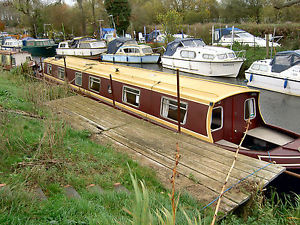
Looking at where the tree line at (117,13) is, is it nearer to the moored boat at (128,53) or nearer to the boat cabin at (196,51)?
the moored boat at (128,53)

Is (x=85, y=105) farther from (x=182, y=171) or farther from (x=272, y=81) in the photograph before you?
(x=272, y=81)

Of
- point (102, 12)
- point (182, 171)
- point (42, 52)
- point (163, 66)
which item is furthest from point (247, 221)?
point (102, 12)

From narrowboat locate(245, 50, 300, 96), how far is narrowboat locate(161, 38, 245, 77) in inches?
102

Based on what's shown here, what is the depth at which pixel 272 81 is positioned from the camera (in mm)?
16312

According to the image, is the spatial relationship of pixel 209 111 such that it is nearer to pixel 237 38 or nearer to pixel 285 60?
pixel 285 60

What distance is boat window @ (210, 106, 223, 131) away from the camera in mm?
7035

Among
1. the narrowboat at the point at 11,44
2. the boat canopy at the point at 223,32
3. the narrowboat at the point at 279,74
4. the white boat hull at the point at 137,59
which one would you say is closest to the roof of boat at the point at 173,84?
the narrowboat at the point at 279,74

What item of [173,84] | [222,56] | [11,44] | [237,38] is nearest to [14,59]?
[222,56]

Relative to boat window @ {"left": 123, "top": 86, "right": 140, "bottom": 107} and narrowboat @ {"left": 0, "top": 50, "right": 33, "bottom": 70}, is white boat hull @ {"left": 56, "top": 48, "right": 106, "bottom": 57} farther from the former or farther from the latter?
boat window @ {"left": 123, "top": 86, "right": 140, "bottom": 107}

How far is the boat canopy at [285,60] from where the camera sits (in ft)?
49.4

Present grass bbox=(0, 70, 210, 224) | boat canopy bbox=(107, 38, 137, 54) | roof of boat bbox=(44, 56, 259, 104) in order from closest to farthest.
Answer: grass bbox=(0, 70, 210, 224) → roof of boat bbox=(44, 56, 259, 104) → boat canopy bbox=(107, 38, 137, 54)

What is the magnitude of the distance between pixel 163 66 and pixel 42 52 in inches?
862

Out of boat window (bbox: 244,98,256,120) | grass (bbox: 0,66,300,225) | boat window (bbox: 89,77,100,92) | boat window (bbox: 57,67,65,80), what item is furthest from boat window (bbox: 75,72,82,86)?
boat window (bbox: 244,98,256,120)

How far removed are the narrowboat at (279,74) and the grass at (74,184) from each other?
11.6 m
